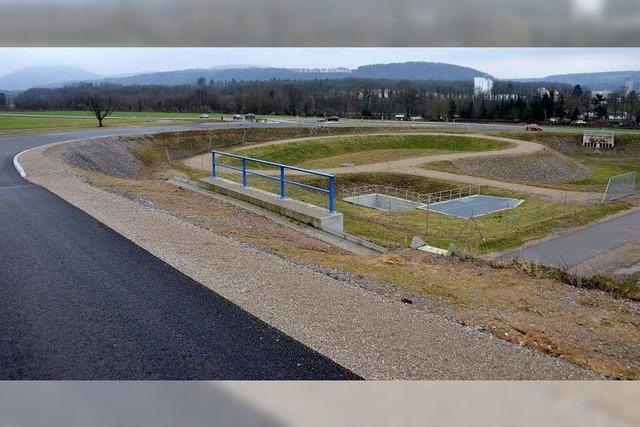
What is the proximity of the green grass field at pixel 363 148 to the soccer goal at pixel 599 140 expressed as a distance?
31.9 ft

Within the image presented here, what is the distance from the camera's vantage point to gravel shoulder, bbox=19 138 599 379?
3.28m

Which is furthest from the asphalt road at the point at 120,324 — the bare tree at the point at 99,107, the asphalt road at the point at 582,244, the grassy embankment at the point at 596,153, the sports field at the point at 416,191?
the bare tree at the point at 99,107

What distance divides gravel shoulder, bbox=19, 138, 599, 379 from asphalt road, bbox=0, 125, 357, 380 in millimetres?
230

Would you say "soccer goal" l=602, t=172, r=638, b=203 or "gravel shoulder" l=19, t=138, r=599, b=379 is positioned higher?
"gravel shoulder" l=19, t=138, r=599, b=379

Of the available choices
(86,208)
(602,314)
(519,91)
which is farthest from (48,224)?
(519,91)

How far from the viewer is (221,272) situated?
5270mm

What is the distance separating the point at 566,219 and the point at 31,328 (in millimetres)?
16943

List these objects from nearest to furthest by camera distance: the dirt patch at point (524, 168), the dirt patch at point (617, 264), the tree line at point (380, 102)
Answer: the dirt patch at point (617, 264) → the dirt patch at point (524, 168) → the tree line at point (380, 102)

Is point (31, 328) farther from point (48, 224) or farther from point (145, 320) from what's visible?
point (48, 224)

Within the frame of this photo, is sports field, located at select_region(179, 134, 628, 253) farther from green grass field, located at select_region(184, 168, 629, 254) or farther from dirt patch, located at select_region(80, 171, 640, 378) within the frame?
dirt patch, located at select_region(80, 171, 640, 378)

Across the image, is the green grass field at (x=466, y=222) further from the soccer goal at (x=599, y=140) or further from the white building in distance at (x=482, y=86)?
the white building in distance at (x=482, y=86)

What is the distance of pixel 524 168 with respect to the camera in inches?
1147

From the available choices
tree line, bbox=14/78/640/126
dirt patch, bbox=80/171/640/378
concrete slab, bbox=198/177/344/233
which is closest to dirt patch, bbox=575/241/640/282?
dirt patch, bbox=80/171/640/378

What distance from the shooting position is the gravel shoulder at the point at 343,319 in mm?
3280
